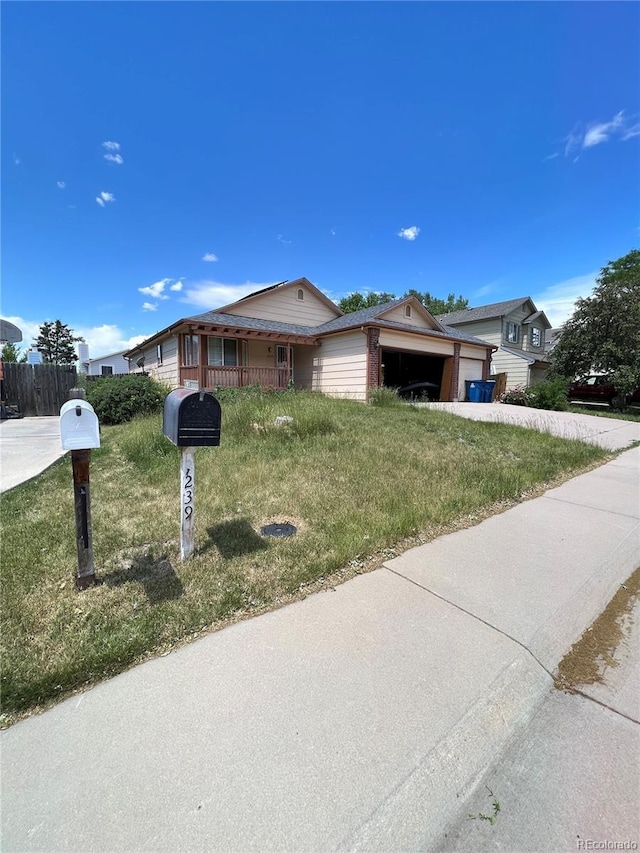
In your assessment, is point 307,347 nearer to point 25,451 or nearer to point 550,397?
point 550,397

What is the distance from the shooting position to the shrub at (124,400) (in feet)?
35.4

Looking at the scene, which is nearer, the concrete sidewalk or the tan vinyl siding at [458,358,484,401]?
the concrete sidewalk

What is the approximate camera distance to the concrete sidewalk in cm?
134

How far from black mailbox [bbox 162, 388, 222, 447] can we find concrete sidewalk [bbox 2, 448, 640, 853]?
50.3 inches

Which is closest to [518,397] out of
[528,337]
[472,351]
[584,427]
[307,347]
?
[472,351]

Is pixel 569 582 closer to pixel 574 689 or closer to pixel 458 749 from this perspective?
pixel 574 689

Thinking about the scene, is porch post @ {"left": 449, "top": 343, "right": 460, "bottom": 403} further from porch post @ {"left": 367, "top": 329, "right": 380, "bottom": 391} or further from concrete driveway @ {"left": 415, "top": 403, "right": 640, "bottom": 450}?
porch post @ {"left": 367, "top": 329, "right": 380, "bottom": 391}

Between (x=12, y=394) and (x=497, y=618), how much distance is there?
1696 cm

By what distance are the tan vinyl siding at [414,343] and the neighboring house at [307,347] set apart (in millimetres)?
39

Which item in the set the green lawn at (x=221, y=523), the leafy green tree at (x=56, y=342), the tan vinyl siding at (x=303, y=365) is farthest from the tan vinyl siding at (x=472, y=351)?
the leafy green tree at (x=56, y=342)

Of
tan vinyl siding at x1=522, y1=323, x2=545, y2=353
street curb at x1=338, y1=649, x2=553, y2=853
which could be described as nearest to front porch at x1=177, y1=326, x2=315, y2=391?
street curb at x1=338, y1=649, x2=553, y2=853

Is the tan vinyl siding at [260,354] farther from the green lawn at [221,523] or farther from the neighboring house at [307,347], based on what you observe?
the green lawn at [221,523]

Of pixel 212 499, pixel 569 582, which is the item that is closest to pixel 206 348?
pixel 212 499

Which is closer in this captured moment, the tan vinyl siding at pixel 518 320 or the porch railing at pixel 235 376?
the porch railing at pixel 235 376
